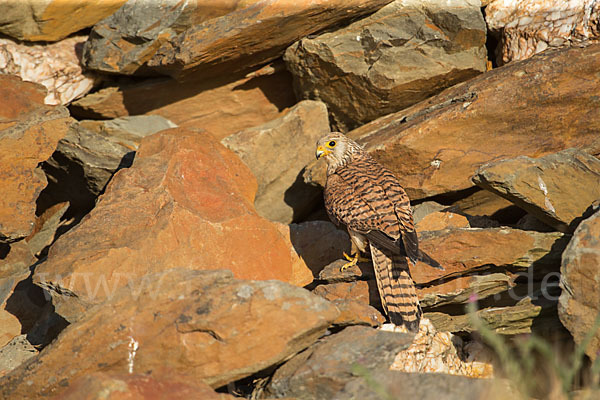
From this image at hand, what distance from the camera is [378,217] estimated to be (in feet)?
16.4

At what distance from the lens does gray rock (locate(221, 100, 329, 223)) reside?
6898mm

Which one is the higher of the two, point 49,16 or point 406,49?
point 49,16

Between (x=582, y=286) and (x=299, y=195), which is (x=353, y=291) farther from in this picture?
(x=299, y=195)

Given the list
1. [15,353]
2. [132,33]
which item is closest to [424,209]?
[132,33]

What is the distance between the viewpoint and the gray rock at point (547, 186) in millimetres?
4863

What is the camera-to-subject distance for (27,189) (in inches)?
230

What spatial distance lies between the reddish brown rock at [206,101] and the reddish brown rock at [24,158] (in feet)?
3.96

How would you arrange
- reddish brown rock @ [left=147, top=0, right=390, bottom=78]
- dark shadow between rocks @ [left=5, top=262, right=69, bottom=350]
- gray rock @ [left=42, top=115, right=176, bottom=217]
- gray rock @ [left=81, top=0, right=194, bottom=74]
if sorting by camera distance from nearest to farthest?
dark shadow between rocks @ [left=5, top=262, right=69, bottom=350]
gray rock @ [left=42, top=115, right=176, bottom=217]
reddish brown rock @ [left=147, top=0, right=390, bottom=78]
gray rock @ [left=81, top=0, right=194, bottom=74]

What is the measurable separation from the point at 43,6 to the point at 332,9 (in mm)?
3387

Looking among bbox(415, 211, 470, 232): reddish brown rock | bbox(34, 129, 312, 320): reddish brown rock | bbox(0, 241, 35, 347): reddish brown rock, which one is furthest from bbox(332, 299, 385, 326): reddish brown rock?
bbox(0, 241, 35, 347): reddish brown rock

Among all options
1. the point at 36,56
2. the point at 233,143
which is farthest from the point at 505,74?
the point at 36,56

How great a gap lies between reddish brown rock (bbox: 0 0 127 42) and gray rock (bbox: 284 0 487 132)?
2.55m

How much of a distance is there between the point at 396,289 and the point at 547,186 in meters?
1.54

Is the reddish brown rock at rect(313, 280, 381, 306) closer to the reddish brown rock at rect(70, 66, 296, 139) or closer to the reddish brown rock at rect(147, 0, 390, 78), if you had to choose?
the reddish brown rock at rect(147, 0, 390, 78)
